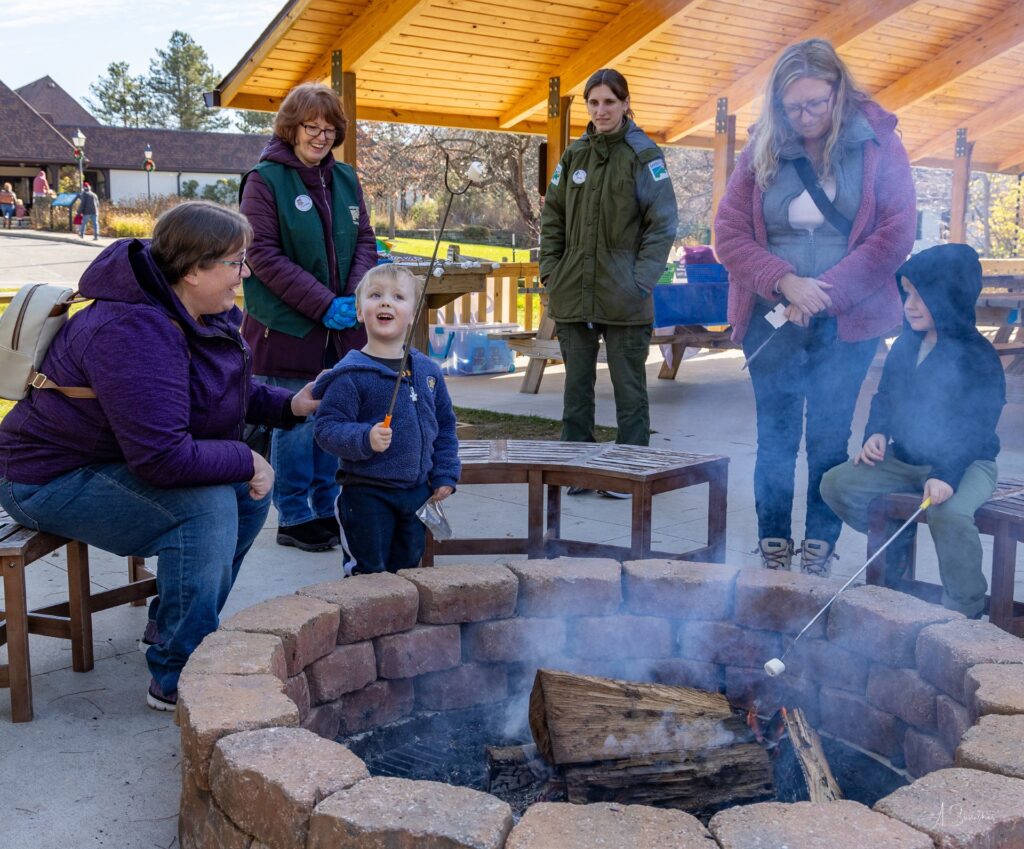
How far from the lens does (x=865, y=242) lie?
3.51 meters

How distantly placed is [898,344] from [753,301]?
513 millimetres

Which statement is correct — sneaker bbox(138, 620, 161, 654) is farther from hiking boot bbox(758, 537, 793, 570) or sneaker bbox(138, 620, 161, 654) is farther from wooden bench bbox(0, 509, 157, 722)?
hiking boot bbox(758, 537, 793, 570)

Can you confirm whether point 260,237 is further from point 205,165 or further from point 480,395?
point 205,165

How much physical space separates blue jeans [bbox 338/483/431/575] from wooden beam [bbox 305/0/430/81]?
16.1 feet

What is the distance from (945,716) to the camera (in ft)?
7.78

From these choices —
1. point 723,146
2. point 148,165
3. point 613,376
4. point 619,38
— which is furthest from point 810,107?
point 148,165

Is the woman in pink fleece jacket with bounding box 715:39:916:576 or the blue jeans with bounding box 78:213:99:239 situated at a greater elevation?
the blue jeans with bounding box 78:213:99:239

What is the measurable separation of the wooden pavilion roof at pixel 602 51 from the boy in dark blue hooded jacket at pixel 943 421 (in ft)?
12.7

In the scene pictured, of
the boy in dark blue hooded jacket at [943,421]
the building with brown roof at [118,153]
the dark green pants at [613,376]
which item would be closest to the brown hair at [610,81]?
the dark green pants at [613,376]

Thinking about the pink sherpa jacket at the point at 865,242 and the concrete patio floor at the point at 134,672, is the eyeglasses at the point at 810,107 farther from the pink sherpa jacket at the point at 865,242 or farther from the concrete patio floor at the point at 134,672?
the concrete patio floor at the point at 134,672

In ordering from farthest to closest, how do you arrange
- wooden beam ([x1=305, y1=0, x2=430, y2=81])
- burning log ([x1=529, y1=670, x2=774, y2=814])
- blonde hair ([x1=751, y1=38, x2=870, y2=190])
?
wooden beam ([x1=305, y1=0, x2=430, y2=81]), blonde hair ([x1=751, y1=38, x2=870, y2=190]), burning log ([x1=529, y1=670, x2=774, y2=814])

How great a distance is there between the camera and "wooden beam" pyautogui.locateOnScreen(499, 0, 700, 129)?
26.1ft

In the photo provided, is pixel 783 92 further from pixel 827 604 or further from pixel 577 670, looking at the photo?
pixel 577 670

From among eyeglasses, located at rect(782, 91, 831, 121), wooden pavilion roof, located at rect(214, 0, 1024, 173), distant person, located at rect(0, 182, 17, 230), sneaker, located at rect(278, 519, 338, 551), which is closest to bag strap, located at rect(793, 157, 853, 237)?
eyeglasses, located at rect(782, 91, 831, 121)
